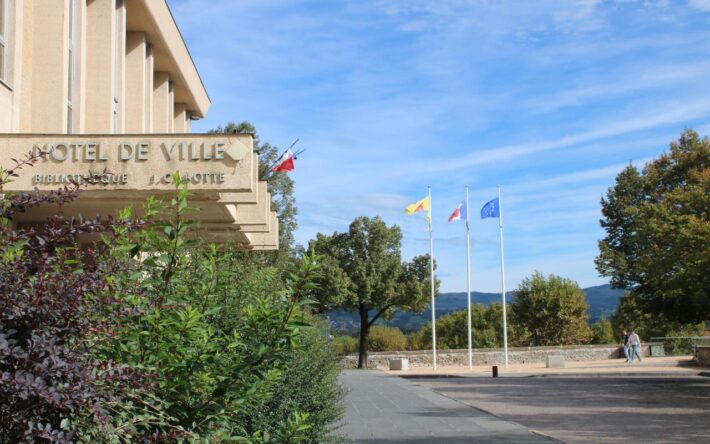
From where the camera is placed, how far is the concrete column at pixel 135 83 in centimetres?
2134

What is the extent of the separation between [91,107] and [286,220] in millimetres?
28354

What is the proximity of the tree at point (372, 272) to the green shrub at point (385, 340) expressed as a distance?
8.16 metres

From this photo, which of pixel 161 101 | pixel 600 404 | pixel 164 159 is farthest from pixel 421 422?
pixel 161 101

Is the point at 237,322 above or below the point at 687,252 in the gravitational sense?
below

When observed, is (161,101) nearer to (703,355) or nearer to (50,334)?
(50,334)

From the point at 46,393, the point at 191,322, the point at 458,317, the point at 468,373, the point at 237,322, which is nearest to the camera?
the point at 46,393

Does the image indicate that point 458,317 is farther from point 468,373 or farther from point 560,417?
point 560,417

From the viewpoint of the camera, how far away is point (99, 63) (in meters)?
18.4

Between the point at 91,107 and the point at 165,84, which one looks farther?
the point at 165,84

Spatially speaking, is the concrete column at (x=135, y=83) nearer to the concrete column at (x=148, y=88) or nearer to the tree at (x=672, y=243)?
the concrete column at (x=148, y=88)

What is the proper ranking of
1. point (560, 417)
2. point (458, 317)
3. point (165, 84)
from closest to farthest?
1. point (560, 417)
2. point (165, 84)
3. point (458, 317)

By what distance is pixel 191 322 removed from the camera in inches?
149

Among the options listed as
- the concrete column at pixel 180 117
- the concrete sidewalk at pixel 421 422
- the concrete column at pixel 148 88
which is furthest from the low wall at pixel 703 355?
the concrete column at pixel 148 88

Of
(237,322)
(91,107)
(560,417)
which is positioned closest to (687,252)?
(560,417)
